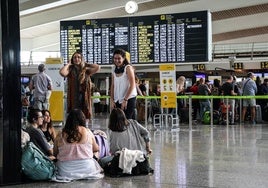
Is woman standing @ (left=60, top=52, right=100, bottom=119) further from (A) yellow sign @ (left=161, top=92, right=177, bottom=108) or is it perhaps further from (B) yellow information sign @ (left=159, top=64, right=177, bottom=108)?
(A) yellow sign @ (left=161, top=92, right=177, bottom=108)

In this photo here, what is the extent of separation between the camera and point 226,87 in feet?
50.4

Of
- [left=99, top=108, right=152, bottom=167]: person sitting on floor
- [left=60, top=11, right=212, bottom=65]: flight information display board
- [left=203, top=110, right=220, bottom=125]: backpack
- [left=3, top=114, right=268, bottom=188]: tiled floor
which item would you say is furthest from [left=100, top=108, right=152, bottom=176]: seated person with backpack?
[left=203, top=110, right=220, bottom=125]: backpack

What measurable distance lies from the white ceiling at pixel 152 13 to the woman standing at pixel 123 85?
33.9 ft

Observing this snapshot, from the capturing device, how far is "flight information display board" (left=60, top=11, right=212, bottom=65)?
44.7 ft

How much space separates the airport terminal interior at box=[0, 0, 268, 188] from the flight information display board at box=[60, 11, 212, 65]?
1.3 inches

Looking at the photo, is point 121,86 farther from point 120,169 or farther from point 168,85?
point 168,85

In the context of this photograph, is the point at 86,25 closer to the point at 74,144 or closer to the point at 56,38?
the point at 74,144

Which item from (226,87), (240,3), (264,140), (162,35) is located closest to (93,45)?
(162,35)

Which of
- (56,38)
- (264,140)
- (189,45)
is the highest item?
(56,38)

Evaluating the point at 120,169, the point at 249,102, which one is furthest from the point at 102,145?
the point at 249,102

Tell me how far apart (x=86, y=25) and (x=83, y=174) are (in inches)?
407

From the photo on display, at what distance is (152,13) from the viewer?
Result: 78.0 ft

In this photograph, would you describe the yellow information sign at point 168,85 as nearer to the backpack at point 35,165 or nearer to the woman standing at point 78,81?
the woman standing at point 78,81

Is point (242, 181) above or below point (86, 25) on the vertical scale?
below
